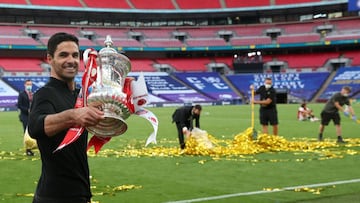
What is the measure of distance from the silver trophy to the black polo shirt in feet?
1.15

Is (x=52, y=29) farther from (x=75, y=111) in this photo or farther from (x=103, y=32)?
(x=75, y=111)

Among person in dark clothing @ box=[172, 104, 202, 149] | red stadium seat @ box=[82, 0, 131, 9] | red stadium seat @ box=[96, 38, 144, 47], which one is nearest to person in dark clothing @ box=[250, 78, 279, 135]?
person in dark clothing @ box=[172, 104, 202, 149]

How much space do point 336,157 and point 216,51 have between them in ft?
212

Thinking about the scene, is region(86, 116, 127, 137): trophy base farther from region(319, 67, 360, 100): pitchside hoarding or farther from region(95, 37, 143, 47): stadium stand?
region(95, 37, 143, 47): stadium stand

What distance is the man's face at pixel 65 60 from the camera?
10.6 ft

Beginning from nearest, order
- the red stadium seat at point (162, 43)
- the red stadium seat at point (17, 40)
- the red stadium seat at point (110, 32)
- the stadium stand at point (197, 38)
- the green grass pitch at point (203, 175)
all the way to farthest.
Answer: the green grass pitch at point (203, 175) → the red stadium seat at point (17, 40) → the stadium stand at point (197, 38) → the red stadium seat at point (110, 32) → the red stadium seat at point (162, 43)

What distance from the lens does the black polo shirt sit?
124 inches

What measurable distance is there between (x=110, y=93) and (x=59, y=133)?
52cm

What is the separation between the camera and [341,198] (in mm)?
6996

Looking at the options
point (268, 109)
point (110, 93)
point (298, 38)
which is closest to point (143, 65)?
point (298, 38)

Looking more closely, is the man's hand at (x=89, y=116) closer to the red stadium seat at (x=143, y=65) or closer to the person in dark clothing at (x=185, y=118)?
the person in dark clothing at (x=185, y=118)

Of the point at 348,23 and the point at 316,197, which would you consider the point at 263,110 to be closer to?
the point at 316,197

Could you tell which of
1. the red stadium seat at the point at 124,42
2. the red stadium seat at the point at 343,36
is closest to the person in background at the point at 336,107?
the red stadium seat at the point at 343,36

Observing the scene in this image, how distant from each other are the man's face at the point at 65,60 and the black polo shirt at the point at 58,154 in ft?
0.26
